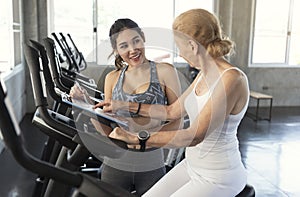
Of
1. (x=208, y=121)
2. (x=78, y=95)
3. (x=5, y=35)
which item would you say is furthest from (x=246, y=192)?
(x=5, y=35)

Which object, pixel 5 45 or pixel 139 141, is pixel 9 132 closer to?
pixel 139 141

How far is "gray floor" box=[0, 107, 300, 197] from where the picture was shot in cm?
335

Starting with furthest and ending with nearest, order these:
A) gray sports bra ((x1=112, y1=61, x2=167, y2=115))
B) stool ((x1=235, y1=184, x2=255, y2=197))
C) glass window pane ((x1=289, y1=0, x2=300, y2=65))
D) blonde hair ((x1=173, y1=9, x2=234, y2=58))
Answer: glass window pane ((x1=289, y1=0, x2=300, y2=65)) → gray sports bra ((x1=112, y1=61, x2=167, y2=115)) → stool ((x1=235, y1=184, x2=255, y2=197)) → blonde hair ((x1=173, y1=9, x2=234, y2=58))

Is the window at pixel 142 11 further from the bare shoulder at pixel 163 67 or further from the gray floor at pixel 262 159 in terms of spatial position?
the bare shoulder at pixel 163 67

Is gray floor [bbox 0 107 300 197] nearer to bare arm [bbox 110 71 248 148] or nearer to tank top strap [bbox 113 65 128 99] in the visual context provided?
tank top strap [bbox 113 65 128 99]

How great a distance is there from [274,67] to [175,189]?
613 cm

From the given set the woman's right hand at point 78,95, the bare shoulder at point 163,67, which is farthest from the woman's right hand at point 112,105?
the bare shoulder at point 163,67

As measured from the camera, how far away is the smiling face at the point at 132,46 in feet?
6.66

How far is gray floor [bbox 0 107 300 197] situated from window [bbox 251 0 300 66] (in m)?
1.58

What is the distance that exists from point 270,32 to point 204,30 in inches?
242

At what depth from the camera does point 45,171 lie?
878mm

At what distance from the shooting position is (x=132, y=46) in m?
2.04

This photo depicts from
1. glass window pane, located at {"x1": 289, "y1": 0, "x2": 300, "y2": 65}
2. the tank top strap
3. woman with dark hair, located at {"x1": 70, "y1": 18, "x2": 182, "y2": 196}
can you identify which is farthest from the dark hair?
glass window pane, located at {"x1": 289, "y1": 0, "x2": 300, "y2": 65}

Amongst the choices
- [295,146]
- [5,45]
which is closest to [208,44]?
[295,146]
